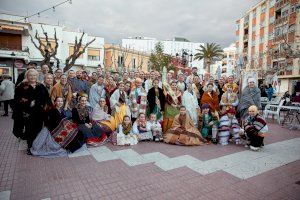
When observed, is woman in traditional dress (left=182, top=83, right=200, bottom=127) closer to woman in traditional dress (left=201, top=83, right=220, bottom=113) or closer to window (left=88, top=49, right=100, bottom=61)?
woman in traditional dress (left=201, top=83, right=220, bottom=113)

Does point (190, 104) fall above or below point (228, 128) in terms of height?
above

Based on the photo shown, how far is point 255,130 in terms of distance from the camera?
19.4ft

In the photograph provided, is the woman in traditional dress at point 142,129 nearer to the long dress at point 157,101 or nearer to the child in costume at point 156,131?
the child in costume at point 156,131

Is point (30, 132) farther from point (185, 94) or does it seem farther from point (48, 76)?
point (185, 94)

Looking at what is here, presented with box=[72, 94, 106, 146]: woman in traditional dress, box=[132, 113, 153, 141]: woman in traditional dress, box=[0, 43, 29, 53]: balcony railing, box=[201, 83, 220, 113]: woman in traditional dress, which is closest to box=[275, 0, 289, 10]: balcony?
box=[201, 83, 220, 113]: woman in traditional dress

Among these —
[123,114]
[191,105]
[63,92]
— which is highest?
[63,92]

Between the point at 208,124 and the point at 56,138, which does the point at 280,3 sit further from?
the point at 56,138

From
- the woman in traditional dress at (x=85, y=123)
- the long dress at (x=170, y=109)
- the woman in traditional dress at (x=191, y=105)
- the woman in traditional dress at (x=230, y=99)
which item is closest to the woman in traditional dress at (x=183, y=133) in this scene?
the long dress at (x=170, y=109)

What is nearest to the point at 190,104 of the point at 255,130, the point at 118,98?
the point at 255,130

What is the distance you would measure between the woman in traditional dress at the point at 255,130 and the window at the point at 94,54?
28821 millimetres

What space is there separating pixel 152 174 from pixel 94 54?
3012cm

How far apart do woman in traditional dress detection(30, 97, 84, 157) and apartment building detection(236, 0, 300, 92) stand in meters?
25.9

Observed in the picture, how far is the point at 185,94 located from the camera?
7480mm

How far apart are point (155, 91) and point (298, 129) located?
597 cm
